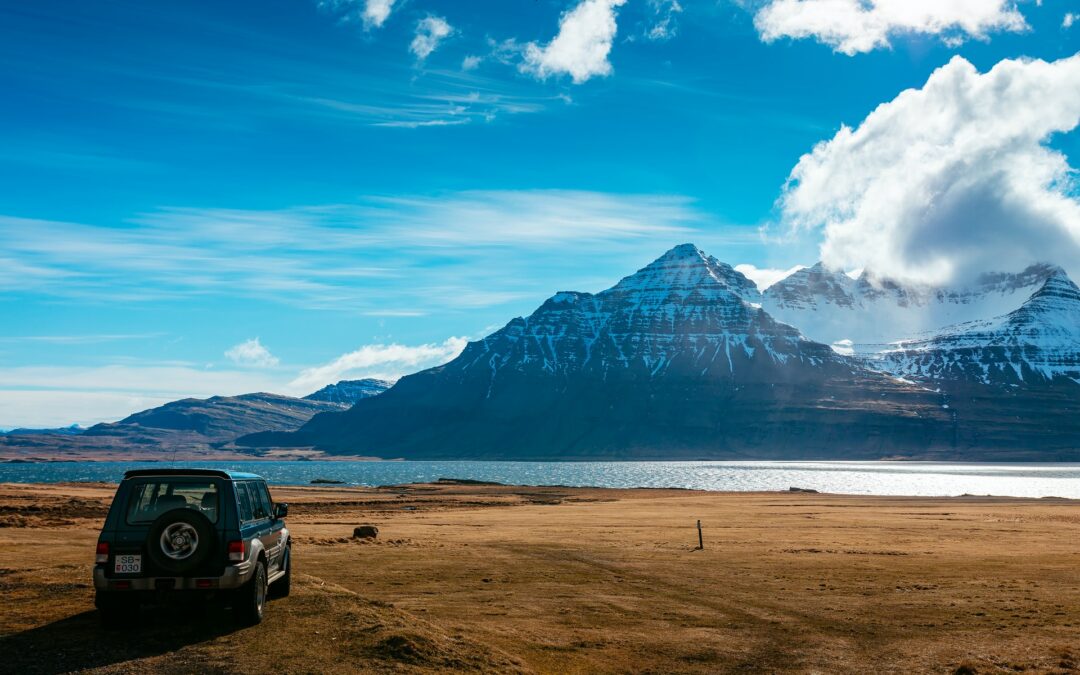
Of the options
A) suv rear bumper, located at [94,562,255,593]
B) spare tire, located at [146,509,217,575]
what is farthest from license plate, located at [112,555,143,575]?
spare tire, located at [146,509,217,575]

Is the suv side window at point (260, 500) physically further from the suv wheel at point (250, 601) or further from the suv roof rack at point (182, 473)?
the suv wheel at point (250, 601)

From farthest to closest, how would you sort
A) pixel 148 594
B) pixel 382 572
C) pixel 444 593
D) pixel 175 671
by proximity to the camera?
pixel 382 572 < pixel 444 593 < pixel 148 594 < pixel 175 671

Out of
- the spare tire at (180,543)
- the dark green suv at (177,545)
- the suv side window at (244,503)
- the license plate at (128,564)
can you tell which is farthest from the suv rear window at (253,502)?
the license plate at (128,564)

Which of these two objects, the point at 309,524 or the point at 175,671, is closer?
the point at 175,671

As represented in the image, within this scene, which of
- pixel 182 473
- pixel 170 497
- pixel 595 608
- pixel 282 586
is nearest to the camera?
pixel 170 497

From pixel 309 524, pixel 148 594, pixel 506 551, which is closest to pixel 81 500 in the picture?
pixel 309 524

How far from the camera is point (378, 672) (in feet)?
55.9

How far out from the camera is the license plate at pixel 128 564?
18.5 metres

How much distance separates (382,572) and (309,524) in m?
29.5

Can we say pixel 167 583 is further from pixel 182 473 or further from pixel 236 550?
pixel 182 473

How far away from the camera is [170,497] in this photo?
64.6 ft

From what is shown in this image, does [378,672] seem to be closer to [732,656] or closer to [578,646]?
[578,646]

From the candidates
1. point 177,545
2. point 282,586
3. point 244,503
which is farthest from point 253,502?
point 282,586

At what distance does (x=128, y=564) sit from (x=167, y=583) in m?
0.90
